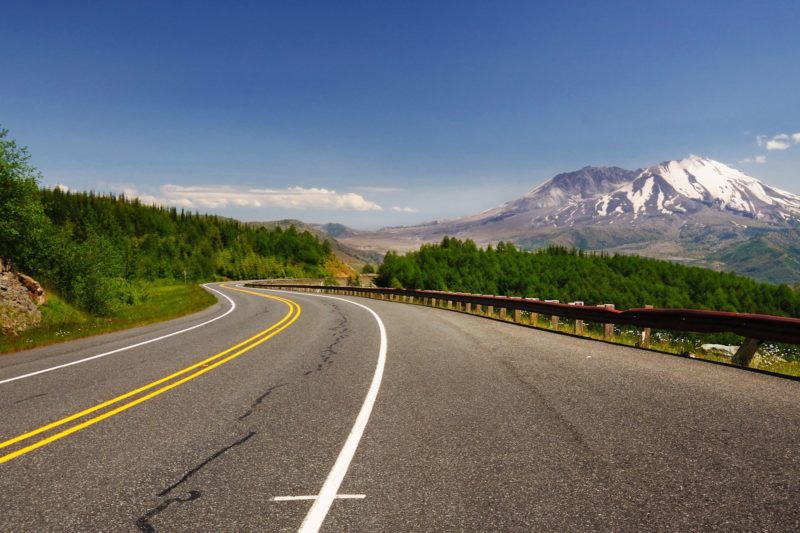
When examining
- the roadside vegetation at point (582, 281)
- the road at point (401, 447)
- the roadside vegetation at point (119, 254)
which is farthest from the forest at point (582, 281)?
the road at point (401, 447)

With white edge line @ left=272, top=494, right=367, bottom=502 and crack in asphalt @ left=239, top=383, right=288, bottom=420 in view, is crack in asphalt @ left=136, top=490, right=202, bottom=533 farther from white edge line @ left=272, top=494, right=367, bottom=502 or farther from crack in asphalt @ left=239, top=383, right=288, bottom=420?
crack in asphalt @ left=239, top=383, right=288, bottom=420

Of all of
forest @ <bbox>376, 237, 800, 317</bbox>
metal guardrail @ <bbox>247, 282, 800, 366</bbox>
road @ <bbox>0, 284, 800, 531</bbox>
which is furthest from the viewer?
forest @ <bbox>376, 237, 800, 317</bbox>

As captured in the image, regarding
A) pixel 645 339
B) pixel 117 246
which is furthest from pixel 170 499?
pixel 117 246

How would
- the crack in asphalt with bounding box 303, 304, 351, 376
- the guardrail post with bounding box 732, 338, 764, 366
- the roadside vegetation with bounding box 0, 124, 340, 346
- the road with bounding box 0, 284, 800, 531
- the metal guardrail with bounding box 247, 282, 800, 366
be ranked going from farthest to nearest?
1. the roadside vegetation with bounding box 0, 124, 340, 346
2. the crack in asphalt with bounding box 303, 304, 351, 376
3. the guardrail post with bounding box 732, 338, 764, 366
4. the metal guardrail with bounding box 247, 282, 800, 366
5. the road with bounding box 0, 284, 800, 531

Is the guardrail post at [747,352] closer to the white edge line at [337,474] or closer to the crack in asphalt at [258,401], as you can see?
the white edge line at [337,474]

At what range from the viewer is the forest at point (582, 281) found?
138m

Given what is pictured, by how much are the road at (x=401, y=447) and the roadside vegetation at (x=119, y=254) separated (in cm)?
991

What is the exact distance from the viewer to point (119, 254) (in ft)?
211

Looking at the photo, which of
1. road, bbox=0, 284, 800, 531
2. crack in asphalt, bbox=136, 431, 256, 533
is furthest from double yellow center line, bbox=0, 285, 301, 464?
crack in asphalt, bbox=136, 431, 256, 533

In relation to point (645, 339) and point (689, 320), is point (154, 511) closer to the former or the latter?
point (689, 320)

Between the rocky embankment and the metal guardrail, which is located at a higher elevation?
the metal guardrail

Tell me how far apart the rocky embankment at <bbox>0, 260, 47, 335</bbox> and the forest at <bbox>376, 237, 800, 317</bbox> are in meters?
118

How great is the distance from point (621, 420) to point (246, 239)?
591 ft

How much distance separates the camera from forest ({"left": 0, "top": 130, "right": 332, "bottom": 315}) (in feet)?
80.7
